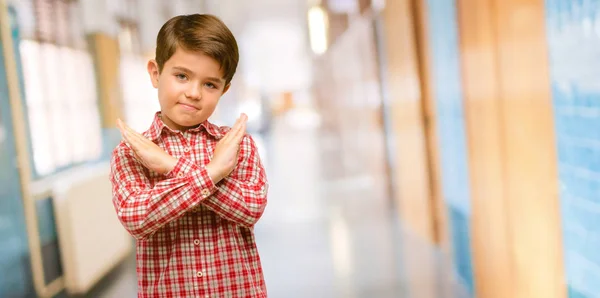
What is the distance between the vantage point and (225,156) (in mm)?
1130

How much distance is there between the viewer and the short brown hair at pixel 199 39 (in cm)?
116

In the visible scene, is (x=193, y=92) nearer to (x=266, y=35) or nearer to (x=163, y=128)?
(x=163, y=128)

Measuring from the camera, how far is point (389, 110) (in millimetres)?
5777

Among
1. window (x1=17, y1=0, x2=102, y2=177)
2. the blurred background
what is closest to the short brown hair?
the blurred background

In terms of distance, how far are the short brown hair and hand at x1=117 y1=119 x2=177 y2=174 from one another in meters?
0.17

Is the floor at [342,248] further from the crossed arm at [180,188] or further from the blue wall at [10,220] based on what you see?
the crossed arm at [180,188]

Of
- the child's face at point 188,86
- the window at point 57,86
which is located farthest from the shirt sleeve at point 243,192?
the window at point 57,86

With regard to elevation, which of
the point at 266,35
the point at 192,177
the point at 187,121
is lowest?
the point at 192,177

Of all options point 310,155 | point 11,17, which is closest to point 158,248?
point 11,17

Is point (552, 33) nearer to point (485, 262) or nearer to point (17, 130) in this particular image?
point (485, 262)

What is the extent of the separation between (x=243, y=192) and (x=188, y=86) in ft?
0.74

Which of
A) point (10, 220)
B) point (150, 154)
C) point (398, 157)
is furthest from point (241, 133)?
point (398, 157)

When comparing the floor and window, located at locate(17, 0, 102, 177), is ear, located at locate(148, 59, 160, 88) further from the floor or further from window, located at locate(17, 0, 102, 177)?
window, located at locate(17, 0, 102, 177)

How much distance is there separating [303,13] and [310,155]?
162 inches
